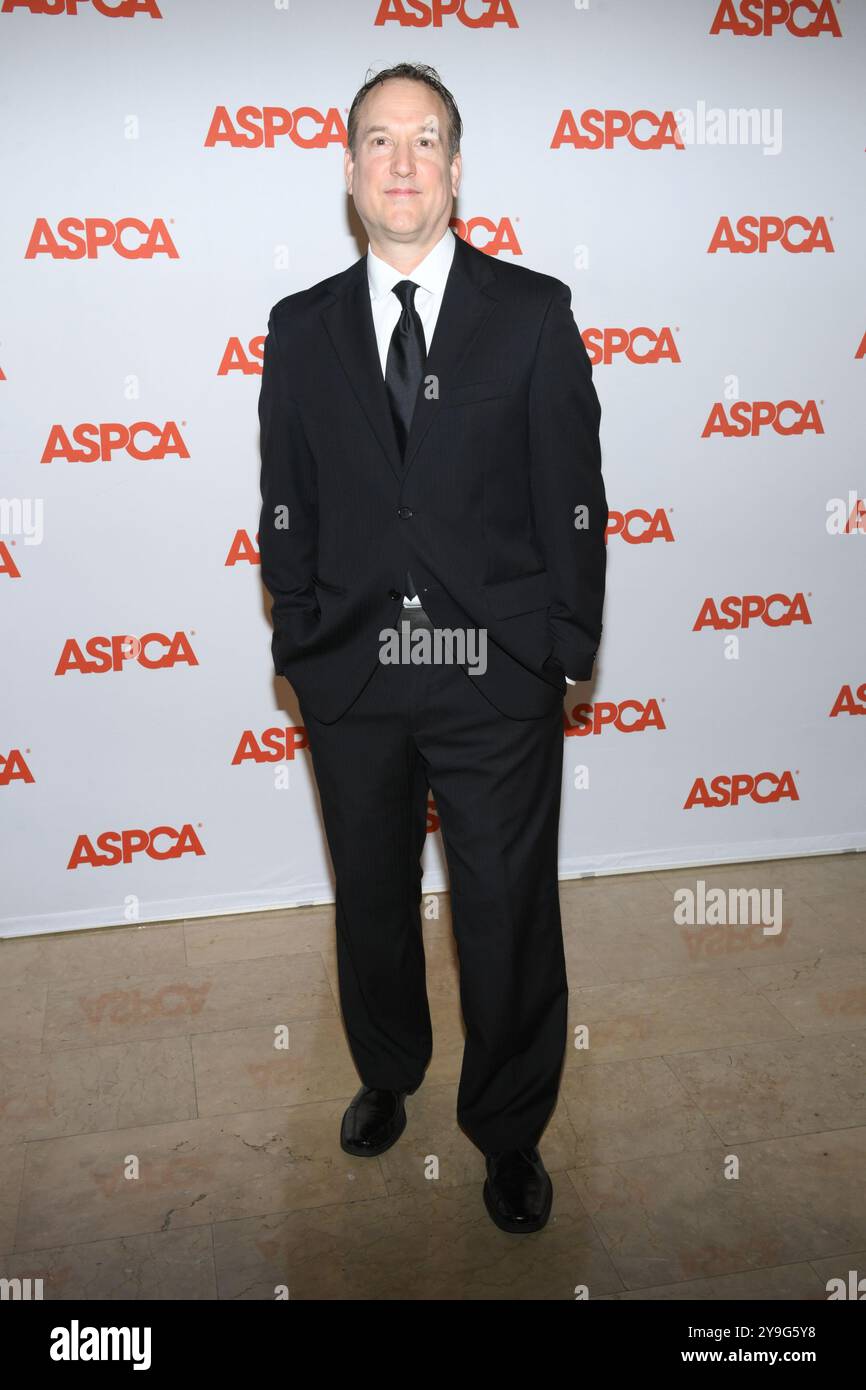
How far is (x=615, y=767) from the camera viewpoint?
3.51 metres

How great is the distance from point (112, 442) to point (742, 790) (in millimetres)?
1964

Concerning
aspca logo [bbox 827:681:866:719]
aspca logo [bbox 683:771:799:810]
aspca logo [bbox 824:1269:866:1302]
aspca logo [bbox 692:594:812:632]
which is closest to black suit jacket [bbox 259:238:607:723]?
aspca logo [bbox 824:1269:866:1302]

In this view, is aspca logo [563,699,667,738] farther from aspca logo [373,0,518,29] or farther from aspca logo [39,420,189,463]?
aspca logo [373,0,518,29]

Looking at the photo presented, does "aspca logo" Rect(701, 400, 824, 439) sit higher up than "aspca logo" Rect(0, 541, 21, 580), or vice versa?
"aspca logo" Rect(701, 400, 824, 439)

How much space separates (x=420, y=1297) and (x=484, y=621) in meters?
1.11

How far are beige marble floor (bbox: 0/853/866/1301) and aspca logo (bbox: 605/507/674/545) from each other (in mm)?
976

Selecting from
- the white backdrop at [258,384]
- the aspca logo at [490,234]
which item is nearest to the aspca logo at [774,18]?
the white backdrop at [258,384]

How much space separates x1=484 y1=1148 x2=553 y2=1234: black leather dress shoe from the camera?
2.20 meters

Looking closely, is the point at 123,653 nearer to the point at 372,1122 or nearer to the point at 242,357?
the point at 242,357

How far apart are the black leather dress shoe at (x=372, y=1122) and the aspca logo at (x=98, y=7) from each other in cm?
239

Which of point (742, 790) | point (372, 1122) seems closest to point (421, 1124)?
point (372, 1122)

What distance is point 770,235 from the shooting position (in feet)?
10.5

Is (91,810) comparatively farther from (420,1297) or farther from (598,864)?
(420,1297)

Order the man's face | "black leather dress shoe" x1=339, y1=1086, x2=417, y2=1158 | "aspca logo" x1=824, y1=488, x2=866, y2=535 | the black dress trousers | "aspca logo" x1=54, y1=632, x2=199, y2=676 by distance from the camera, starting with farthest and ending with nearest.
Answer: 1. "aspca logo" x1=824, y1=488, x2=866, y2=535
2. "aspca logo" x1=54, y1=632, x2=199, y2=676
3. "black leather dress shoe" x1=339, y1=1086, x2=417, y2=1158
4. the black dress trousers
5. the man's face
